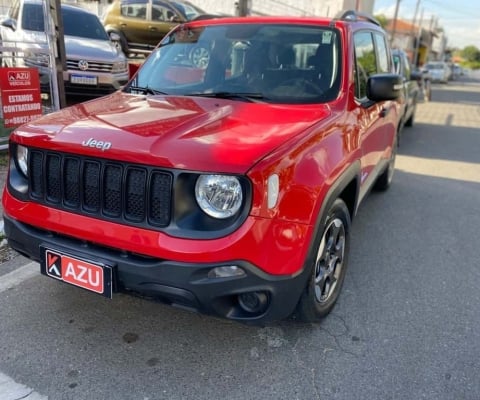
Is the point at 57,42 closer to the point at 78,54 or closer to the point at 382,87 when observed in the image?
the point at 78,54

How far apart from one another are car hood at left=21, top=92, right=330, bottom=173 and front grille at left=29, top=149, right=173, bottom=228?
0.07 metres

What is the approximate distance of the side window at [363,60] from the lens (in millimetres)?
3434

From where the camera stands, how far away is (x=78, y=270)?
234 cm

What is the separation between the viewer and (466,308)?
3.22m

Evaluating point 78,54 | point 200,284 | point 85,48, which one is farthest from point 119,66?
point 200,284

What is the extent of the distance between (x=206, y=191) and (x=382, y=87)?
1790mm

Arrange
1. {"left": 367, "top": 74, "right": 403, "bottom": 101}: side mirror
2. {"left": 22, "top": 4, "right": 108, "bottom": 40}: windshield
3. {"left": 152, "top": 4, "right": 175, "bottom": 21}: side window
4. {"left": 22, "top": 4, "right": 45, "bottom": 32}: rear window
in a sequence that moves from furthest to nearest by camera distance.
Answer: {"left": 152, "top": 4, "right": 175, "bottom": 21}: side window
{"left": 22, "top": 4, "right": 108, "bottom": 40}: windshield
{"left": 22, "top": 4, "right": 45, "bottom": 32}: rear window
{"left": 367, "top": 74, "right": 403, "bottom": 101}: side mirror

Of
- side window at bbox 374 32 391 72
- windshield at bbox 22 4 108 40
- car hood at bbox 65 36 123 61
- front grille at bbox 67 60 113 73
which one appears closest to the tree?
windshield at bbox 22 4 108 40

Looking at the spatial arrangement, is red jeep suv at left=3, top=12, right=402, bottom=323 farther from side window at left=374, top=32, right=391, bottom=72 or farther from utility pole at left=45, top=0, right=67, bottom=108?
utility pole at left=45, top=0, right=67, bottom=108

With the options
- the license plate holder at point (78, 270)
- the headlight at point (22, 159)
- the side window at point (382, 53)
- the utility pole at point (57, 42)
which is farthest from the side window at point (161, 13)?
the license plate holder at point (78, 270)

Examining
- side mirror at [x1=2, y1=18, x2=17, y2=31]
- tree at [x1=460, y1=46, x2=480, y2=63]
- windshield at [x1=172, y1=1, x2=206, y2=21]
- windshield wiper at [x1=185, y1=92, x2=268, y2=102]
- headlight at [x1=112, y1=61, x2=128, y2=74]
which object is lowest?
tree at [x1=460, y1=46, x2=480, y2=63]

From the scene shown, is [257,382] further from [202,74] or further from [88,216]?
[202,74]

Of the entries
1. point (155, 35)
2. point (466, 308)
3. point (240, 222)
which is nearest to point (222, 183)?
point (240, 222)

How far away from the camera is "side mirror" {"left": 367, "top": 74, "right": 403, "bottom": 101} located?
327 cm
